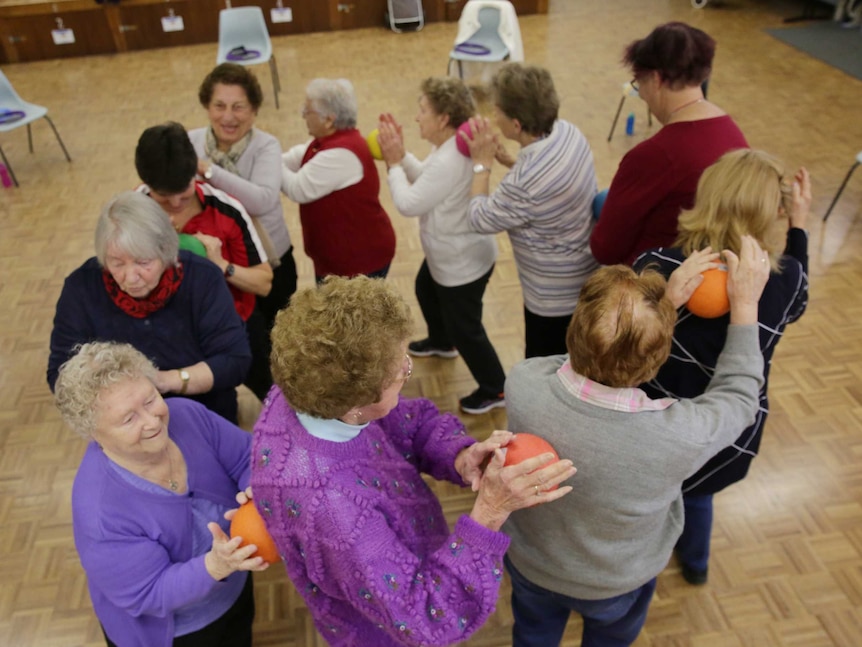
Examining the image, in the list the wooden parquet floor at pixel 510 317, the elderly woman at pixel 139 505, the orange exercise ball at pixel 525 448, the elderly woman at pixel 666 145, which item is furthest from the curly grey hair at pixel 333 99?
the orange exercise ball at pixel 525 448

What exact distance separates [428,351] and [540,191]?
1.52m

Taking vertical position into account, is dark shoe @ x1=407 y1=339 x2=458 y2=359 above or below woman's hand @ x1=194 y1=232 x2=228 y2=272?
below

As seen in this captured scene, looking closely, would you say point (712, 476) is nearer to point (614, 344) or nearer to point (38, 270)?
point (614, 344)

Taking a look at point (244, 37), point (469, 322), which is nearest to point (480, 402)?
point (469, 322)

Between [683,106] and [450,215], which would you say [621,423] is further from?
[450,215]

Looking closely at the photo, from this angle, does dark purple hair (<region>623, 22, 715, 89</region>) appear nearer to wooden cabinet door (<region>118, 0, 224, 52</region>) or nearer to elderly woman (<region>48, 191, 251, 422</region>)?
elderly woman (<region>48, 191, 251, 422</region>)

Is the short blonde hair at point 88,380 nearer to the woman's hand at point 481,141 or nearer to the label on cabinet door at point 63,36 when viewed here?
the woman's hand at point 481,141

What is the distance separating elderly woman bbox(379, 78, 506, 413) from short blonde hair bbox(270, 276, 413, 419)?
1449 millimetres

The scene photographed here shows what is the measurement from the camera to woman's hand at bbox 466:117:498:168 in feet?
8.18

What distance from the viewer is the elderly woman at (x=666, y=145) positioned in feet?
7.09

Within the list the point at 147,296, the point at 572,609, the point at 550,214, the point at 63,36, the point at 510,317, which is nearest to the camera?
the point at 572,609

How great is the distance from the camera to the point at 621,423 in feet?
4.56

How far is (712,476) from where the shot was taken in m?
2.02

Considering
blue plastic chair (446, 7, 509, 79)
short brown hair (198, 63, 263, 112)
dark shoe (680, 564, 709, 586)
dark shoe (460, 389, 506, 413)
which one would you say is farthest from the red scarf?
blue plastic chair (446, 7, 509, 79)
